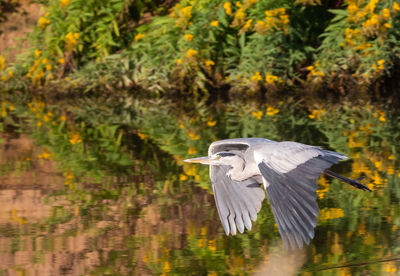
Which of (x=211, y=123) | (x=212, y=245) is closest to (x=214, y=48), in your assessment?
(x=211, y=123)

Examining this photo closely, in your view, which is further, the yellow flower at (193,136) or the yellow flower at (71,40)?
the yellow flower at (71,40)

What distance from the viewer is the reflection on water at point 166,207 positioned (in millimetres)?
4129

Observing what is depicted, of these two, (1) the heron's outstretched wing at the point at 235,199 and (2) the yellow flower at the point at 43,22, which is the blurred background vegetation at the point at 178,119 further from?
(1) the heron's outstretched wing at the point at 235,199

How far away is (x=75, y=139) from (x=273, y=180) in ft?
16.1

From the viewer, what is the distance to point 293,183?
359 centimetres

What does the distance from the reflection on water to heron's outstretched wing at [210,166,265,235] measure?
219 millimetres

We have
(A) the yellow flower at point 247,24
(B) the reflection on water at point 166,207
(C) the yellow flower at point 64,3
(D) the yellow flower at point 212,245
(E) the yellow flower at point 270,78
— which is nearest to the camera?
(B) the reflection on water at point 166,207

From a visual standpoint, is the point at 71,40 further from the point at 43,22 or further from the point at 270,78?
the point at 270,78

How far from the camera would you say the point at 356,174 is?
6.10 meters

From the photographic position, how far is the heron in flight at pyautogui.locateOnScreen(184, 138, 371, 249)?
11.3 feet

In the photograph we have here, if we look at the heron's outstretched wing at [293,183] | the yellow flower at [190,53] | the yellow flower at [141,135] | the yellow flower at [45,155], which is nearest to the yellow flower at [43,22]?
the yellow flower at [190,53]

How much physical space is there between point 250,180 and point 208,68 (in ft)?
21.0

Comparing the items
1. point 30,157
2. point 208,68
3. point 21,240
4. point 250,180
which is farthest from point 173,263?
point 208,68

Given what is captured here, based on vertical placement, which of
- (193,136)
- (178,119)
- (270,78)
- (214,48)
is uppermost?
(214,48)
